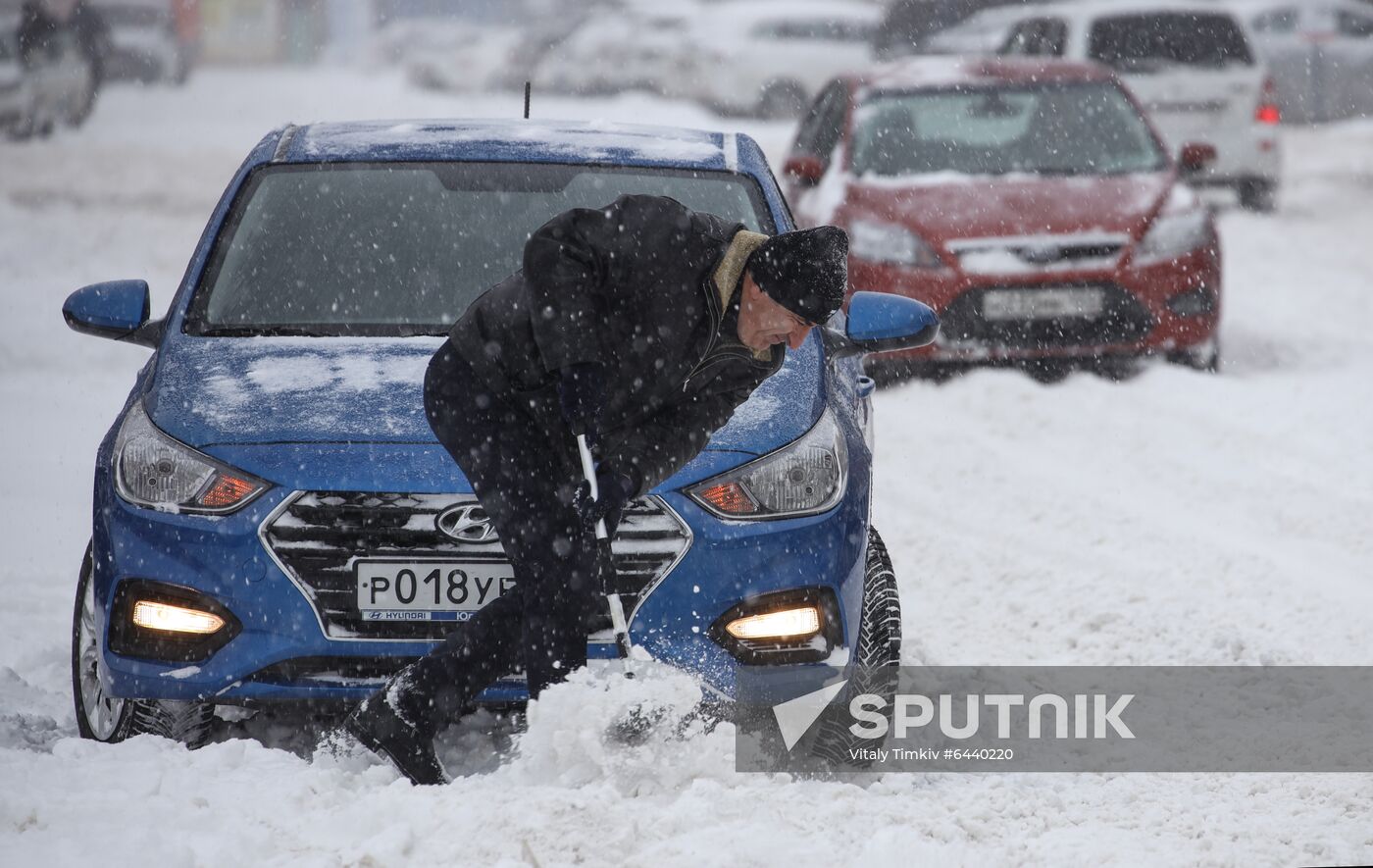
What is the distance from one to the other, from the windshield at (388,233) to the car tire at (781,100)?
19.7 m

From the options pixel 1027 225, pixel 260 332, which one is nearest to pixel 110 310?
pixel 260 332

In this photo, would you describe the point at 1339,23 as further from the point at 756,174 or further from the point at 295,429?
the point at 295,429

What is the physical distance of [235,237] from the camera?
4.71 meters

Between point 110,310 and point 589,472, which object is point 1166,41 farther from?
point 589,472

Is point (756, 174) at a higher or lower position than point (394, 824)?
higher

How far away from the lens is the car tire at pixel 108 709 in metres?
3.77

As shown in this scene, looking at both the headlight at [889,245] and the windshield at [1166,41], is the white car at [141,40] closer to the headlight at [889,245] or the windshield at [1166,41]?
the windshield at [1166,41]

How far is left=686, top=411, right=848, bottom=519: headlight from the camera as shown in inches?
144

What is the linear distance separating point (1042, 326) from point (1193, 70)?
24.6ft

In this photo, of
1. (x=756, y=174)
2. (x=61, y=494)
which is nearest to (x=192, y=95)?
(x=61, y=494)

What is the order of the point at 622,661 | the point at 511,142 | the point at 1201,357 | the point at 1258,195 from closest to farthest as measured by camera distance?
1. the point at 622,661
2. the point at 511,142
3. the point at 1201,357
4. the point at 1258,195

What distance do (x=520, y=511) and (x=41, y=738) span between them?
4.93 feet

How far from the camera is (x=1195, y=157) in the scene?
9.57 metres

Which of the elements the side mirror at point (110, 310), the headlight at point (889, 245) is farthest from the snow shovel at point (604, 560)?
the headlight at point (889, 245)
